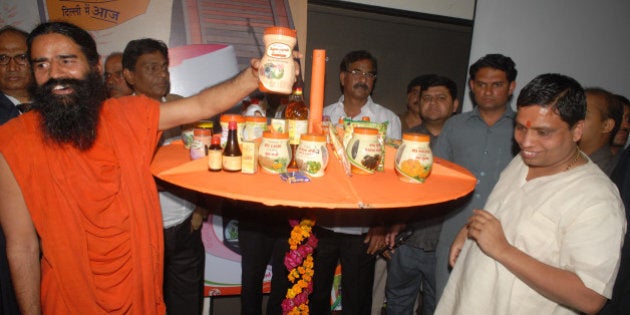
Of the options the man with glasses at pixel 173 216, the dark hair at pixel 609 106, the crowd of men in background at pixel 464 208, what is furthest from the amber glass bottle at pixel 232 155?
the dark hair at pixel 609 106

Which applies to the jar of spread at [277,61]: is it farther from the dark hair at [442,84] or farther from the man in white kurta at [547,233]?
the dark hair at [442,84]

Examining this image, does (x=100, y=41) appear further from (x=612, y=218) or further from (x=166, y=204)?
(x=612, y=218)

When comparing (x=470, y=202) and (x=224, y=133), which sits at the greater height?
(x=224, y=133)

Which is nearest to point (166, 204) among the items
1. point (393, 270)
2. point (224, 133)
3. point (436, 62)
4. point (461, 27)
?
point (224, 133)

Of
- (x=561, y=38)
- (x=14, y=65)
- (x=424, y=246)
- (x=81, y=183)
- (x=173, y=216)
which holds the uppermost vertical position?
(x=561, y=38)

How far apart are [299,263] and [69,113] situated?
1.34 metres

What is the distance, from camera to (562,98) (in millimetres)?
1349

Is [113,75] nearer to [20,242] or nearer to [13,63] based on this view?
[13,63]

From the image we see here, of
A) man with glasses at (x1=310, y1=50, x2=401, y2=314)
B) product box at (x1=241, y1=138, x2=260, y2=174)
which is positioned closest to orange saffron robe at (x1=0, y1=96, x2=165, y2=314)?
product box at (x1=241, y1=138, x2=260, y2=174)

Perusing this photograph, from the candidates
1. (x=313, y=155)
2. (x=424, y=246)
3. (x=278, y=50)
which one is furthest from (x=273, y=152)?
(x=424, y=246)

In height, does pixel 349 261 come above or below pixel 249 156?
below

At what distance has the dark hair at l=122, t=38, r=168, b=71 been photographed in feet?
8.50

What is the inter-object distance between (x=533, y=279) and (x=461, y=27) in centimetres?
303

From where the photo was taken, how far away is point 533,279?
1.30m
